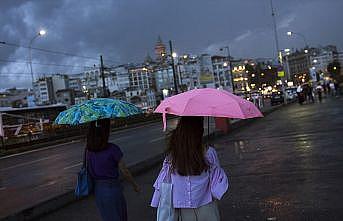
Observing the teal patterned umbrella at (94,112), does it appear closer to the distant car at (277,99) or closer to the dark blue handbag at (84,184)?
the dark blue handbag at (84,184)

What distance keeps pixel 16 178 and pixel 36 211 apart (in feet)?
21.9

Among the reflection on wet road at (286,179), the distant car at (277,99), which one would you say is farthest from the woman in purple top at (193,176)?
the distant car at (277,99)

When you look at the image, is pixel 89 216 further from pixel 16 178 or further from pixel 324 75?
pixel 324 75

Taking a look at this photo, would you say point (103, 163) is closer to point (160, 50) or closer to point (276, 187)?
point (276, 187)

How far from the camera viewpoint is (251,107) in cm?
442

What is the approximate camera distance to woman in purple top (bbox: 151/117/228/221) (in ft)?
13.4

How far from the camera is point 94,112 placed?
5.48 m

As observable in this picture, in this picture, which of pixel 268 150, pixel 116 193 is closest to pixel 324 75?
pixel 268 150

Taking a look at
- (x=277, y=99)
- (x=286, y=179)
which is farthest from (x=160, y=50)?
(x=286, y=179)

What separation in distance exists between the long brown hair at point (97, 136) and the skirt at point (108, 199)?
362 mm

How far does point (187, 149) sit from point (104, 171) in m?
1.51

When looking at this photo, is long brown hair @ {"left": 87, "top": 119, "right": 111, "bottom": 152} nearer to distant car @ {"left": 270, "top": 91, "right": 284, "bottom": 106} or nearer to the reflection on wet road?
the reflection on wet road

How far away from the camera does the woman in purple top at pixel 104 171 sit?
5.32 meters

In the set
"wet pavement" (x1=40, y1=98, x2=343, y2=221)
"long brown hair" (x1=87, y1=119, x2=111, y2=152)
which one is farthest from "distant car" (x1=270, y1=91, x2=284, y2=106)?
"long brown hair" (x1=87, y1=119, x2=111, y2=152)
